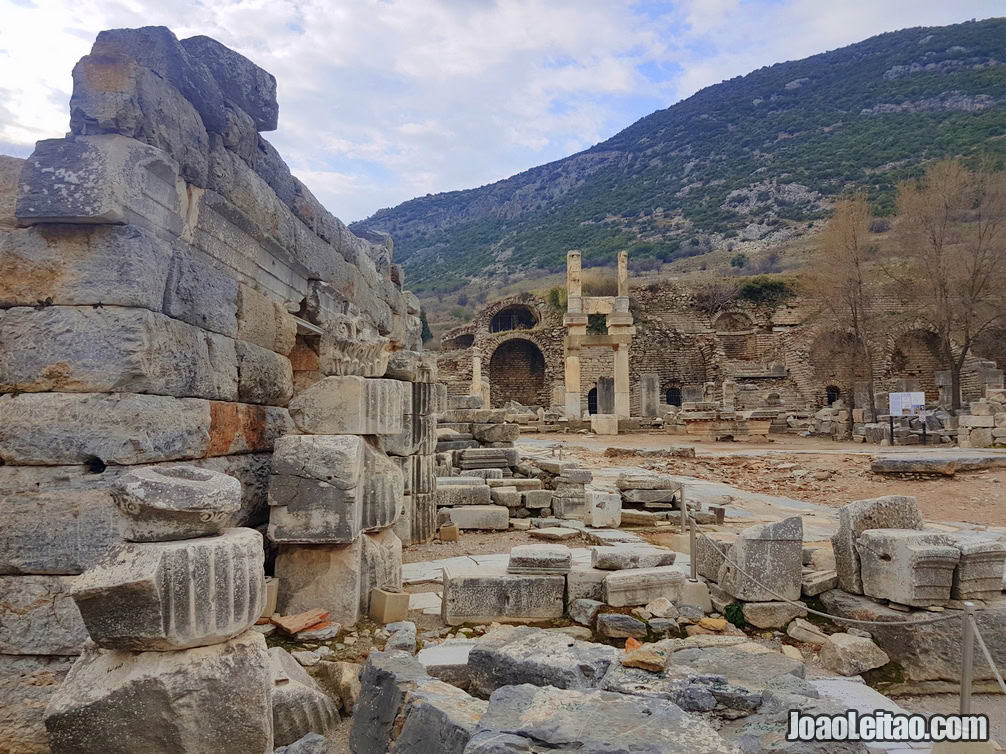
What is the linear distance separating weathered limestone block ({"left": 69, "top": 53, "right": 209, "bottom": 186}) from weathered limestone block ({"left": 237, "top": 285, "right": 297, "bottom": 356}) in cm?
118

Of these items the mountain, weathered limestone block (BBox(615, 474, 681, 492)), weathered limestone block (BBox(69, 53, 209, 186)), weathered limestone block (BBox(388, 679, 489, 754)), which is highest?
the mountain

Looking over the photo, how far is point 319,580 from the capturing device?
4137 mm

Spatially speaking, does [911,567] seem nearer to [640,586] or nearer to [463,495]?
[640,586]

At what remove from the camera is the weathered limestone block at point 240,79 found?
449 cm

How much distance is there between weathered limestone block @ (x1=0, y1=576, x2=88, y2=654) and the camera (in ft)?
9.56

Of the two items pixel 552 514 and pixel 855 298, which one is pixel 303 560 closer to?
pixel 552 514

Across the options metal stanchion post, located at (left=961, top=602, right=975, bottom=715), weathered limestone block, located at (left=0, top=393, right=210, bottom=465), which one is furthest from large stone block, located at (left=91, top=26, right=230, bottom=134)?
metal stanchion post, located at (left=961, top=602, right=975, bottom=715)

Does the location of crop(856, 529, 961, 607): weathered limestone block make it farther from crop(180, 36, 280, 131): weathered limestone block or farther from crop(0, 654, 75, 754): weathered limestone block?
crop(180, 36, 280, 131): weathered limestone block

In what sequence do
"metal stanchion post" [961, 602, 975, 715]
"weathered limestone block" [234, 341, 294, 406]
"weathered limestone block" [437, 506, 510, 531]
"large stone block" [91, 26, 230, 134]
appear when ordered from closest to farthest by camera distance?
"metal stanchion post" [961, 602, 975, 715]
"large stone block" [91, 26, 230, 134]
"weathered limestone block" [234, 341, 294, 406]
"weathered limestone block" [437, 506, 510, 531]

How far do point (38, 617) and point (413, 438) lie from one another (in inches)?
164

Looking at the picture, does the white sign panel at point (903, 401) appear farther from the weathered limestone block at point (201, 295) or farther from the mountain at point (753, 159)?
the mountain at point (753, 159)

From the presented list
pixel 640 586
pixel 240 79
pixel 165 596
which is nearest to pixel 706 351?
pixel 640 586

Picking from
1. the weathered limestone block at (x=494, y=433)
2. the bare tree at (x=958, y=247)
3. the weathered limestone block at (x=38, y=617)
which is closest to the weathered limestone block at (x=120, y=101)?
the weathered limestone block at (x=38, y=617)

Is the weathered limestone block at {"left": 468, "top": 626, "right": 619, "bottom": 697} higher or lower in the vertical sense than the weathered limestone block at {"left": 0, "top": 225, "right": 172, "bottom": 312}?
lower
